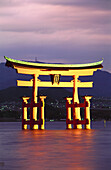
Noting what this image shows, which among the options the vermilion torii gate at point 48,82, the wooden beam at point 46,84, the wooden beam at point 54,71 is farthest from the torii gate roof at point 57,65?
the wooden beam at point 46,84

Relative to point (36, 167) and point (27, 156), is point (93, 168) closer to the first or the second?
point (36, 167)

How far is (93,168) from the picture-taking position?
877 inches

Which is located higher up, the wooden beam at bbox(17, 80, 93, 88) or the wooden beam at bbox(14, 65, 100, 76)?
the wooden beam at bbox(14, 65, 100, 76)

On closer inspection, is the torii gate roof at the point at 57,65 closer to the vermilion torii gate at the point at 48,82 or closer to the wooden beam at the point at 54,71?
the vermilion torii gate at the point at 48,82

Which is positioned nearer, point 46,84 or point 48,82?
point 46,84

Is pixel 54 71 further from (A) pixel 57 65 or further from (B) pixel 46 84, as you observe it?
(B) pixel 46 84

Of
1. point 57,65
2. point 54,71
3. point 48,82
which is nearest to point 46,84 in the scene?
point 48,82

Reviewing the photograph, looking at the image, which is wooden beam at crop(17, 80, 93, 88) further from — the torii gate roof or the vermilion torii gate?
the torii gate roof

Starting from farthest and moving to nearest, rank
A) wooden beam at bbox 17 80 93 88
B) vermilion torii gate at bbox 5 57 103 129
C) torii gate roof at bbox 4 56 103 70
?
vermilion torii gate at bbox 5 57 103 129 < wooden beam at bbox 17 80 93 88 < torii gate roof at bbox 4 56 103 70

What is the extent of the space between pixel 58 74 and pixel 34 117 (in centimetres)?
573

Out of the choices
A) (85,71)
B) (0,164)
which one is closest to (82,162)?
(0,164)

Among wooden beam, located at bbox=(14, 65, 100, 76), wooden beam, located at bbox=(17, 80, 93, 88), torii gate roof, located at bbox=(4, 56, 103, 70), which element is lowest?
wooden beam, located at bbox=(17, 80, 93, 88)

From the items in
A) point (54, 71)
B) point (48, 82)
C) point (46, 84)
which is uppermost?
point (54, 71)

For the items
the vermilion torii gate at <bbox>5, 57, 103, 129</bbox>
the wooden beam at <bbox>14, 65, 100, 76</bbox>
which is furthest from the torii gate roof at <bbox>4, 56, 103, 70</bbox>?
the wooden beam at <bbox>14, 65, 100, 76</bbox>
